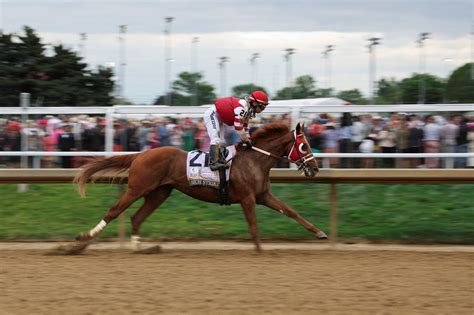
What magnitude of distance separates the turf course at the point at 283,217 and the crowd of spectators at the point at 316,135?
3.81ft

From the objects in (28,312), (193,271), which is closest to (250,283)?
(193,271)

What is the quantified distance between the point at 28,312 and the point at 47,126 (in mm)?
8457

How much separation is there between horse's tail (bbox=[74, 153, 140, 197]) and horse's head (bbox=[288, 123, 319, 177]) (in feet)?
6.62

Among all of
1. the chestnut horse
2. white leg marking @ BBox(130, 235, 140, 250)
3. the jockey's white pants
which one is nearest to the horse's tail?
the chestnut horse

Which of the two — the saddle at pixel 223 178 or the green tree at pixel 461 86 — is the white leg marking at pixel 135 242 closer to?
the saddle at pixel 223 178

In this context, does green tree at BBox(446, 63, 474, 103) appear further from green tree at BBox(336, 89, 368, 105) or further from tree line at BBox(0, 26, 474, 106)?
green tree at BBox(336, 89, 368, 105)

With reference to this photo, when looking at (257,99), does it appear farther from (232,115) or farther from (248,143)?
(248,143)

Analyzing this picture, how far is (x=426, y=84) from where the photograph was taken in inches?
1277

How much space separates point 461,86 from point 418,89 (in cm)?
211

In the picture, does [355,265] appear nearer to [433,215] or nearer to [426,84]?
[433,215]

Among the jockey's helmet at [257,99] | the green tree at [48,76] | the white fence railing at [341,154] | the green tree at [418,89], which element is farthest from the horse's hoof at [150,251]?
the green tree at [48,76]

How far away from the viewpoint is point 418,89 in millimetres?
30500

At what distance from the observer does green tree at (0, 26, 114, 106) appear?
3166 centimetres

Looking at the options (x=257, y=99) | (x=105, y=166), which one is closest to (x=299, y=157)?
(x=257, y=99)
